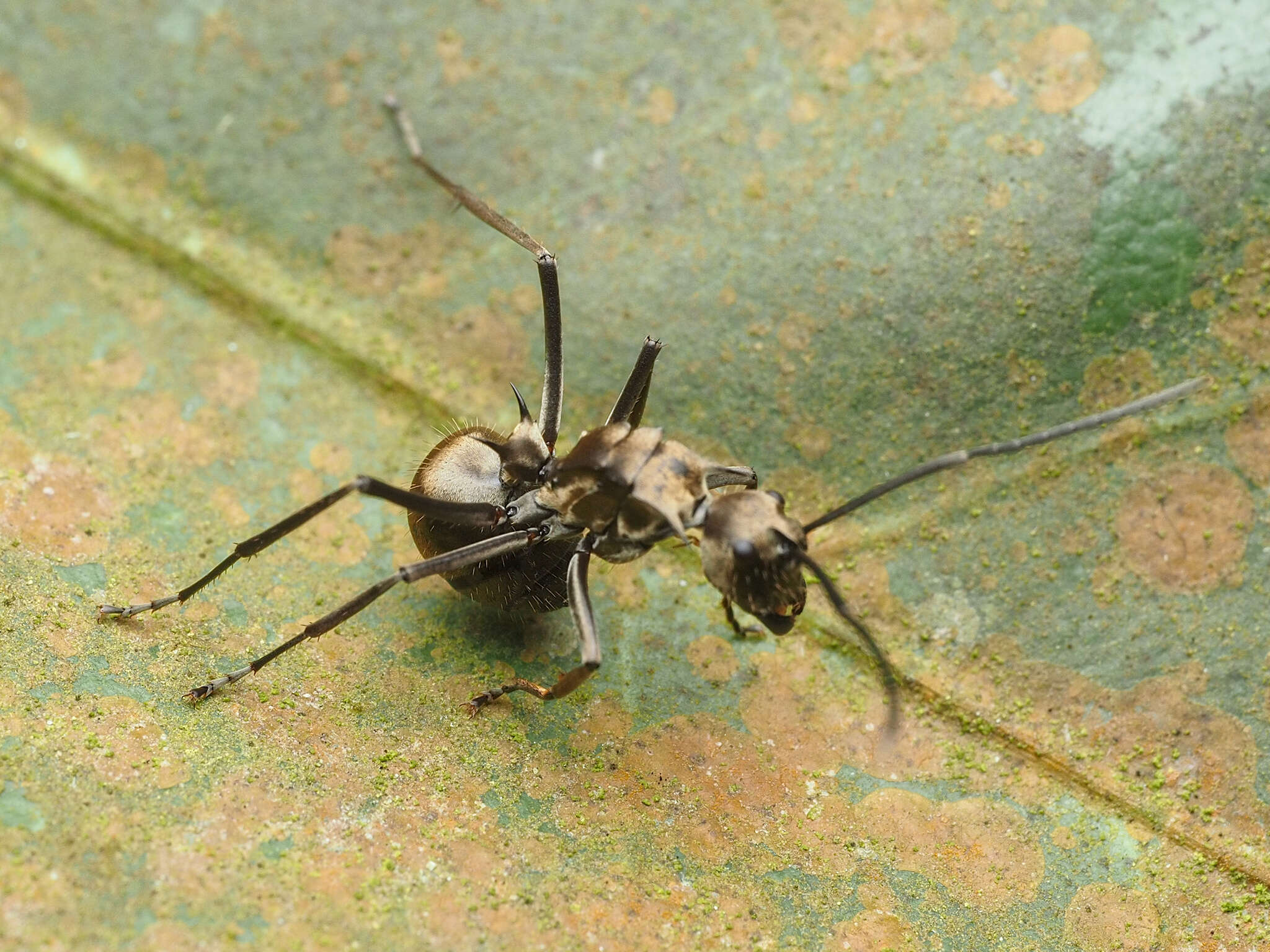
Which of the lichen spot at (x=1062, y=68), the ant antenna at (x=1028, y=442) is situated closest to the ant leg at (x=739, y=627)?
the ant antenna at (x=1028, y=442)

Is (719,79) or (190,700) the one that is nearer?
(190,700)

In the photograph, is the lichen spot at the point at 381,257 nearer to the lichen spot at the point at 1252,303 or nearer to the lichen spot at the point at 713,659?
the lichen spot at the point at 713,659

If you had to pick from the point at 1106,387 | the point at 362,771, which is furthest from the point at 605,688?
the point at 1106,387

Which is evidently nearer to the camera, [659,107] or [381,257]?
[659,107]

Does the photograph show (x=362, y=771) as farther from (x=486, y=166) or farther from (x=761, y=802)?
(x=486, y=166)

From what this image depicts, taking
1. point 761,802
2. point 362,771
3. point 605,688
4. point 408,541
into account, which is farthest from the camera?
point 408,541

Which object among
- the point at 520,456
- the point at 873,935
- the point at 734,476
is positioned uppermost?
the point at 734,476

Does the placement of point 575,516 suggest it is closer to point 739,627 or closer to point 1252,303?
point 739,627

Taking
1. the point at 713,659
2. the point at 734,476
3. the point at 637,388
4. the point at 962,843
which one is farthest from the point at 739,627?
the point at 962,843
